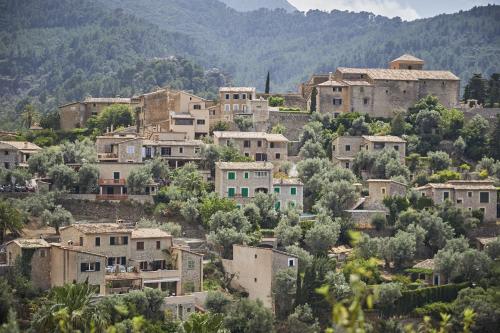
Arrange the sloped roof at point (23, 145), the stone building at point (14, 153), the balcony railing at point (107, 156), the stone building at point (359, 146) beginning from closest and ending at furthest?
the balcony railing at point (107, 156)
the stone building at point (14, 153)
the sloped roof at point (23, 145)
the stone building at point (359, 146)

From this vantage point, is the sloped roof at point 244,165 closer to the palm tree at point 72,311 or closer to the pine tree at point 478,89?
the palm tree at point 72,311

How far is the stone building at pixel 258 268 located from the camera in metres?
56.0

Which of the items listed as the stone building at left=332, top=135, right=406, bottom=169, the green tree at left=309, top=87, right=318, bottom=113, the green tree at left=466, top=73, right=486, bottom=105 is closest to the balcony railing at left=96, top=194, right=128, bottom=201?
the stone building at left=332, top=135, right=406, bottom=169

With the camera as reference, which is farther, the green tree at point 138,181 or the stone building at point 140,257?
the green tree at point 138,181

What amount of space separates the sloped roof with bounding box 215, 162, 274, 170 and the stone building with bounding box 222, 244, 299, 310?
7.94m

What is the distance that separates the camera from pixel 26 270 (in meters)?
53.0

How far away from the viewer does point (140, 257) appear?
55500 millimetres

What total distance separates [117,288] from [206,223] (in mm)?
9472

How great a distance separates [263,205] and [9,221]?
496 inches

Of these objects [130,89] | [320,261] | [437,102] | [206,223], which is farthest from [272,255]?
[130,89]

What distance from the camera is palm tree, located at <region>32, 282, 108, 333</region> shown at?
4597 centimetres

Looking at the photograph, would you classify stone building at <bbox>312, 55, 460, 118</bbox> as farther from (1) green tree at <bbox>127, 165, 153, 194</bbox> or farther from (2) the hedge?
(2) the hedge

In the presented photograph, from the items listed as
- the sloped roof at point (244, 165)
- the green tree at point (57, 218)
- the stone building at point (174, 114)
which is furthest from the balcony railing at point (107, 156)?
the green tree at point (57, 218)

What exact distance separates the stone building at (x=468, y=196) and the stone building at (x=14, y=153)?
67.7ft
